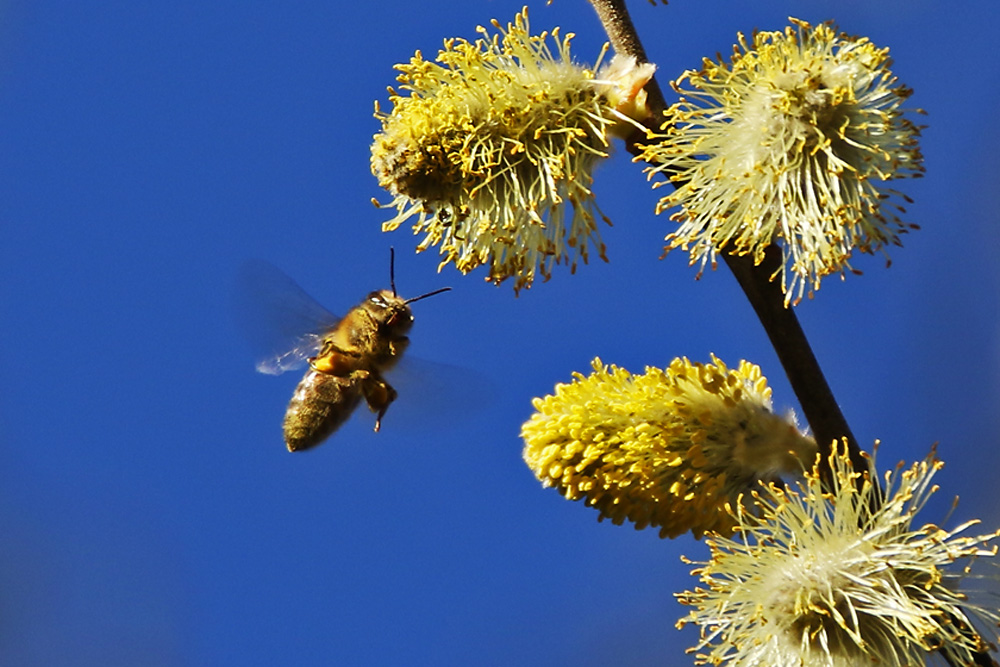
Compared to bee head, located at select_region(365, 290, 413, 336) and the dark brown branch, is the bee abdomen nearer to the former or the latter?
bee head, located at select_region(365, 290, 413, 336)

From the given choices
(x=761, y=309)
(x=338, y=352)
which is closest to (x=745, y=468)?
(x=761, y=309)

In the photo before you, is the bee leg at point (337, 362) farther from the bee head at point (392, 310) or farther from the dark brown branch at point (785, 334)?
the dark brown branch at point (785, 334)

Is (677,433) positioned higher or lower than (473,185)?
lower

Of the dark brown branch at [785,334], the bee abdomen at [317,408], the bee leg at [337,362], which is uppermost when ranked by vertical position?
the bee leg at [337,362]

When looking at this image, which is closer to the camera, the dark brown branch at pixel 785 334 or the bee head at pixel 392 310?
the dark brown branch at pixel 785 334

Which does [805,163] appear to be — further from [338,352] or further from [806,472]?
[338,352]

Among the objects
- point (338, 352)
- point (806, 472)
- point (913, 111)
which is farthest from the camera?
point (338, 352)
